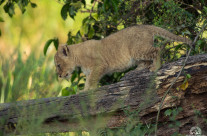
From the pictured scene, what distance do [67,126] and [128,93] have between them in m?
0.89

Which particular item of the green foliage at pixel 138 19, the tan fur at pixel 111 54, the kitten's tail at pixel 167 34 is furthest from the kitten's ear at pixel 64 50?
the kitten's tail at pixel 167 34

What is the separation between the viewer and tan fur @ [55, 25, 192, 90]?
5059 millimetres

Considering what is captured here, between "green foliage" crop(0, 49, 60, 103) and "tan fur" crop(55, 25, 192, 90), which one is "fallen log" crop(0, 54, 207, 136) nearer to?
"tan fur" crop(55, 25, 192, 90)

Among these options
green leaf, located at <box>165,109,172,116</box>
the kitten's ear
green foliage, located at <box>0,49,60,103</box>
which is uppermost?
the kitten's ear

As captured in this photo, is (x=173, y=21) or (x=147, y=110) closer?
(x=147, y=110)

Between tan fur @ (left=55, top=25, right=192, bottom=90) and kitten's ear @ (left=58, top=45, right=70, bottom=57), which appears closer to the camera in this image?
tan fur @ (left=55, top=25, right=192, bottom=90)

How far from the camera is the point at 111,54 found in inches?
227

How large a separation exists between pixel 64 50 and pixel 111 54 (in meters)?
0.90

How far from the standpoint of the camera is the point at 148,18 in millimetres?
6199

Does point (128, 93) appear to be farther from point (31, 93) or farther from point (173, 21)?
point (31, 93)

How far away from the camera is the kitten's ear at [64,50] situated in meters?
5.96

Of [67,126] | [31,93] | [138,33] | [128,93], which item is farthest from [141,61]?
[31,93]

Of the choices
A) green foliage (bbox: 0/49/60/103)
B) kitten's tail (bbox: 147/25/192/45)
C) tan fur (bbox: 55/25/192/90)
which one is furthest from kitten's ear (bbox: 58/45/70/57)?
green foliage (bbox: 0/49/60/103)

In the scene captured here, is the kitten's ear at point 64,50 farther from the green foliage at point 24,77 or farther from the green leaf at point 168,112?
the green foliage at point 24,77
